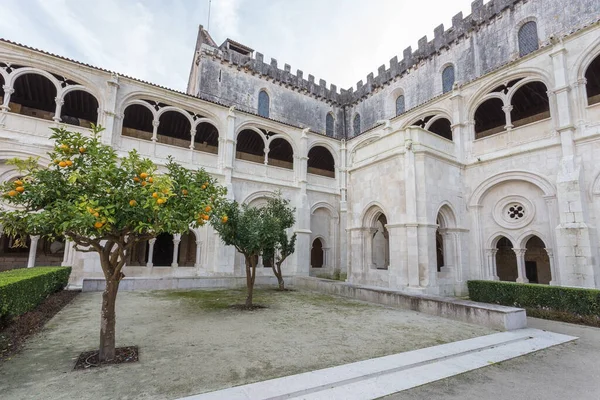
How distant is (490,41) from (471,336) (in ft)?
58.6

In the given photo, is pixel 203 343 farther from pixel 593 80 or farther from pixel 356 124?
pixel 356 124

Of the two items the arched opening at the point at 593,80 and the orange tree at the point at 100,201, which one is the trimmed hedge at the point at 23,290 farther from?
the arched opening at the point at 593,80

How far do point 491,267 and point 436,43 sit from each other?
15056 mm

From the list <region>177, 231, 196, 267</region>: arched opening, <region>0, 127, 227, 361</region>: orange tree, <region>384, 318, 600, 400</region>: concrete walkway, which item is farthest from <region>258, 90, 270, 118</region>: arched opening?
<region>384, 318, 600, 400</region>: concrete walkway

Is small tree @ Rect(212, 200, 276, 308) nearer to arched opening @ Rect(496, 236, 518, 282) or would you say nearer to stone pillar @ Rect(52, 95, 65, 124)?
stone pillar @ Rect(52, 95, 65, 124)

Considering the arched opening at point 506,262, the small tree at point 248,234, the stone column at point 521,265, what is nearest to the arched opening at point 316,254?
the arched opening at point 506,262

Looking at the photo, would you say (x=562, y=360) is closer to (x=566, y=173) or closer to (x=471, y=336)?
(x=471, y=336)

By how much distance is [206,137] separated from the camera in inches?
868

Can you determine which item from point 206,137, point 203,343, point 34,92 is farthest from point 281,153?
point 203,343

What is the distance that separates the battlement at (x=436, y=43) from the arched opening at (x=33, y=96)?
69.3 feet

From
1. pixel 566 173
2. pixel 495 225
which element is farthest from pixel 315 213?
pixel 566 173

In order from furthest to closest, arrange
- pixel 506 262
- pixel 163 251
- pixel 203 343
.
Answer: pixel 163 251
pixel 506 262
pixel 203 343

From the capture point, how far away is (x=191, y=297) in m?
11.9

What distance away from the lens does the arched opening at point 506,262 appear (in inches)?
749
